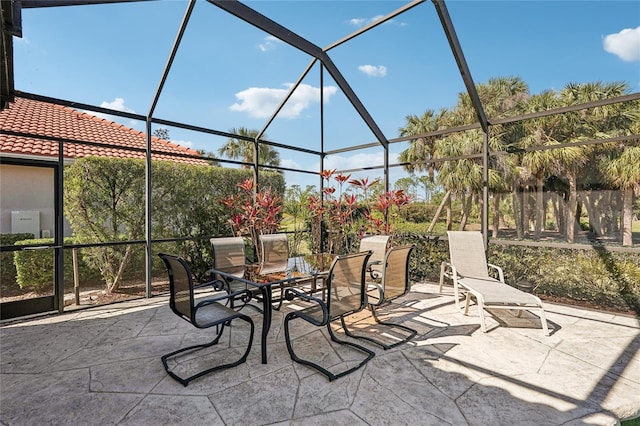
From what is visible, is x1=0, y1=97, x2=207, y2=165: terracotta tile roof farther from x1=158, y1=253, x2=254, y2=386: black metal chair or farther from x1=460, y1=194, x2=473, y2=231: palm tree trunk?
x1=460, y1=194, x2=473, y2=231: palm tree trunk

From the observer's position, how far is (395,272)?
3238 millimetres

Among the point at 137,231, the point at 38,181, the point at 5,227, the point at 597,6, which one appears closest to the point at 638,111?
the point at 597,6

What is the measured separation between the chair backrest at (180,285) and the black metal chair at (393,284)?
1.54 metres

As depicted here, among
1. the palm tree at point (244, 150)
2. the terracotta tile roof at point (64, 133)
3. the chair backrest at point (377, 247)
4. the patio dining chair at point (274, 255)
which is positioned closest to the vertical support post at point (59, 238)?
the terracotta tile roof at point (64, 133)

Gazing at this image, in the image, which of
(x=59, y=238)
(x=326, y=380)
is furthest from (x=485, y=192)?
(x=59, y=238)

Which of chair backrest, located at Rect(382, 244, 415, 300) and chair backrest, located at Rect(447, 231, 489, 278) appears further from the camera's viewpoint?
chair backrest, located at Rect(447, 231, 489, 278)

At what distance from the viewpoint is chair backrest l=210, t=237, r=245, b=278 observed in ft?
12.3

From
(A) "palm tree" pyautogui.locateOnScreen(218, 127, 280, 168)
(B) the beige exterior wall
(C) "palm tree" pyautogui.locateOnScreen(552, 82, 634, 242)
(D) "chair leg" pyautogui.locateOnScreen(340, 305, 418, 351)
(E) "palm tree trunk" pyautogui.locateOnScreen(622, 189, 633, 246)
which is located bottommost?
(D) "chair leg" pyautogui.locateOnScreen(340, 305, 418, 351)

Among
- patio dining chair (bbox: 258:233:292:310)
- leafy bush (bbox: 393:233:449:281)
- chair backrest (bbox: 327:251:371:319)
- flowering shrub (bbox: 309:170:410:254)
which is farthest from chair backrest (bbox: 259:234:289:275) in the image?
leafy bush (bbox: 393:233:449:281)

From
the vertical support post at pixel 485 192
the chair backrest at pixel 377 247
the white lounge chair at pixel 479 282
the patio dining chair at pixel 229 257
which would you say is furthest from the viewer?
the vertical support post at pixel 485 192

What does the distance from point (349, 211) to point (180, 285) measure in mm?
4149

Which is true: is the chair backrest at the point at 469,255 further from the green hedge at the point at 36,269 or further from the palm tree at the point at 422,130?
the palm tree at the point at 422,130

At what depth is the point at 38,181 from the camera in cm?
414

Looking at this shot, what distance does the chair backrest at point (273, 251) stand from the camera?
4.11 metres
